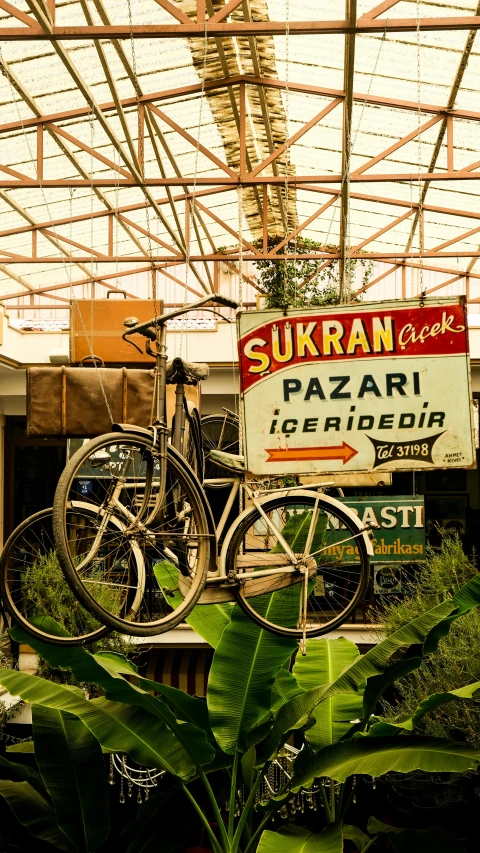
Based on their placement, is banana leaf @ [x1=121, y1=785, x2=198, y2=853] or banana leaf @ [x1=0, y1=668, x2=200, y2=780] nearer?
banana leaf @ [x1=0, y1=668, x2=200, y2=780]

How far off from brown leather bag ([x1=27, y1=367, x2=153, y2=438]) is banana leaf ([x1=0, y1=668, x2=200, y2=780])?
4.39 ft

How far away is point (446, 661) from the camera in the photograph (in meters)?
9.94

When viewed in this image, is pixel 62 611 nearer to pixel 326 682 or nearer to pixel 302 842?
pixel 326 682

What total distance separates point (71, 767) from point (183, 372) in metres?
2.71

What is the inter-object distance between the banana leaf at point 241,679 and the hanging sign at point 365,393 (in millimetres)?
1886

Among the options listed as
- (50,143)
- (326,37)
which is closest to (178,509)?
(326,37)

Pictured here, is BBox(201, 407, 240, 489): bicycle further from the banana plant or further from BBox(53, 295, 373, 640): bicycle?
BBox(53, 295, 373, 640): bicycle

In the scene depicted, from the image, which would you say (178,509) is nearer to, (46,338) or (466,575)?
(466,575)

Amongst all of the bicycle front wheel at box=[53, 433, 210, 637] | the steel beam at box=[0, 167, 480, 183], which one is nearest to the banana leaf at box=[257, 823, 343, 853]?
the bicycle front wheel at box=[53, 433, 210, 637]

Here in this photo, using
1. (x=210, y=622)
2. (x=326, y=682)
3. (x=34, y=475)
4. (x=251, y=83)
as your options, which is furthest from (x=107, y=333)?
(x=34, y=475)

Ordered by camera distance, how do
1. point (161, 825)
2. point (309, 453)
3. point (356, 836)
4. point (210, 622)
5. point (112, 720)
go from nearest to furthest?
point (309, 453) → point (112, 720) → point (210, 622) → point (161, 825) → point (356, 836)

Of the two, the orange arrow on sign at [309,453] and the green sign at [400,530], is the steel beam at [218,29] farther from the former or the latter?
the orange arrow on sign at [309,453]

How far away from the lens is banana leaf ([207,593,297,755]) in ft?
→ 16.6

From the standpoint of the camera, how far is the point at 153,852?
18.6 feet
